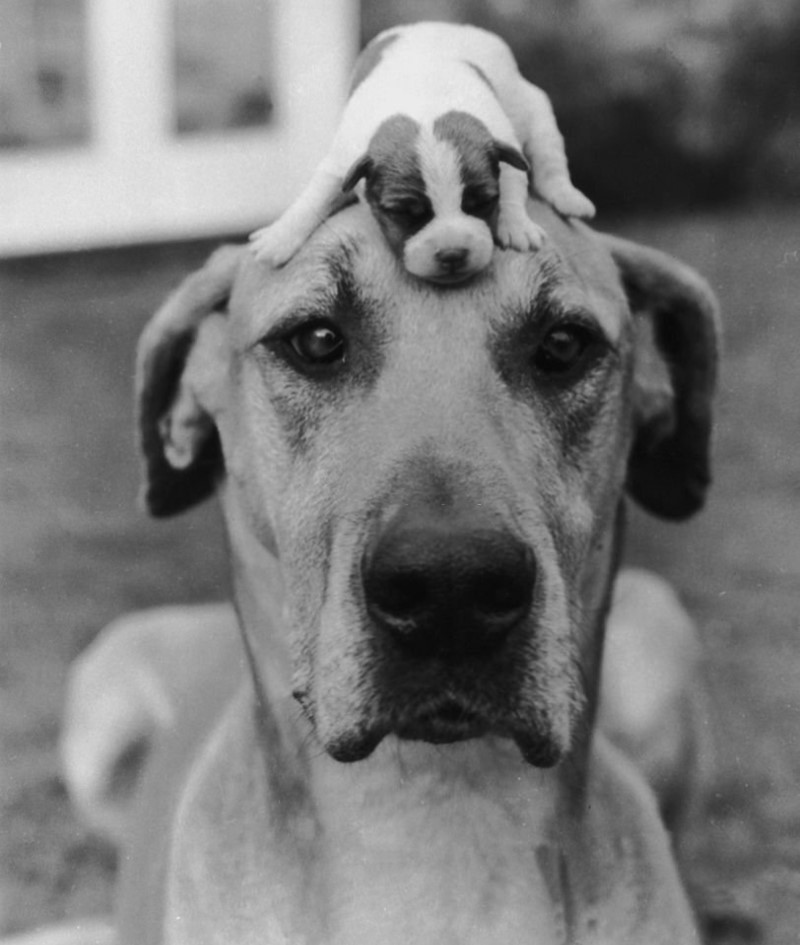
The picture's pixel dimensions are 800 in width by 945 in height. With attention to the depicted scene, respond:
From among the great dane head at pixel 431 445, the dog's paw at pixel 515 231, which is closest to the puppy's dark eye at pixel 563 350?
the great dane head at pixel 431 445

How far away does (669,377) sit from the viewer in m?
3.08

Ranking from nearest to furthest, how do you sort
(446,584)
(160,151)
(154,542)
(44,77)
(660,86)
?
1. (446,584)
2. (160,151)
3. (660,86)
4. (44,77)
5. (154,542)

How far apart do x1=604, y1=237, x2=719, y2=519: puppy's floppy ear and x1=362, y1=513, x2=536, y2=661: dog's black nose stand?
787 millimetres

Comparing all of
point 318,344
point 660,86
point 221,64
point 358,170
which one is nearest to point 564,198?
point 358,170

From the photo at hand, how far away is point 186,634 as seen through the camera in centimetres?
421

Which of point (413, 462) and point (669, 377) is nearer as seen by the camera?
point (413, 462)

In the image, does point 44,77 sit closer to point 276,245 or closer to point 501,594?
point 276,245

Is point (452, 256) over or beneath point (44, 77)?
over

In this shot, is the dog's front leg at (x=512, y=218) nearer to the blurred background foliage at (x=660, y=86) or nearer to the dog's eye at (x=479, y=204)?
the dog's eye at (x=479, y=204)

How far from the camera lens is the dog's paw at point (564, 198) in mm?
2688

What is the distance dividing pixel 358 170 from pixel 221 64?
1370mm

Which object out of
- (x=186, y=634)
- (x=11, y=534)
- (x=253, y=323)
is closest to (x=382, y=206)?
(x=253, y=323)

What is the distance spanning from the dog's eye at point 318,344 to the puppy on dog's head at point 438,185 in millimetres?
201

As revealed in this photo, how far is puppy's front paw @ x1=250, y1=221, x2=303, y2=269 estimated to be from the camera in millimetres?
2670
